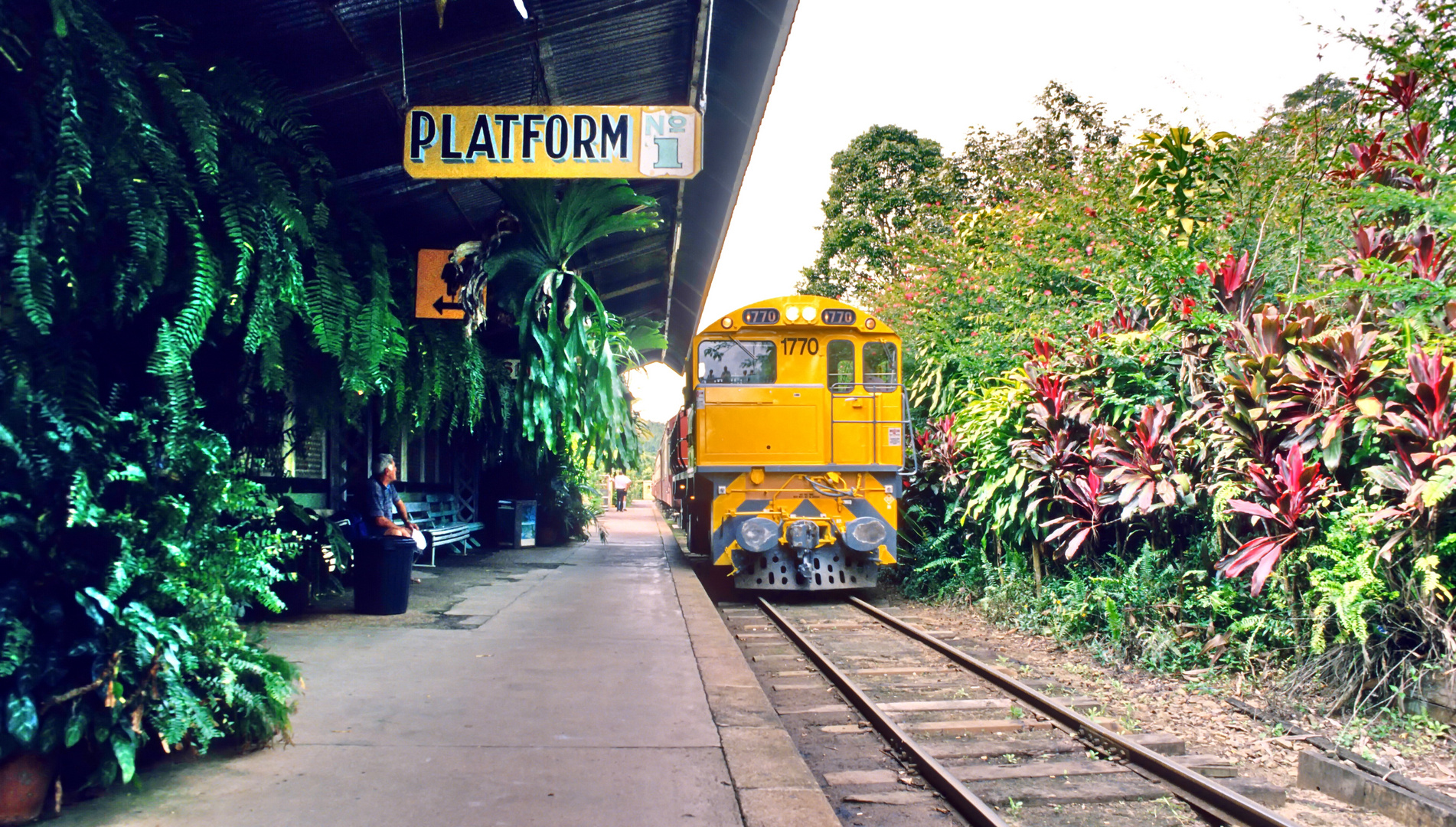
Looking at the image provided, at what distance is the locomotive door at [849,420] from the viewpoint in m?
10.0

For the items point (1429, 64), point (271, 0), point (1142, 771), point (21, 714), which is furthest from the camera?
point (1429, 64)

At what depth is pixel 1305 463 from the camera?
17.4 feet

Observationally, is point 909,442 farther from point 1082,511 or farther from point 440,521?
point 440,521

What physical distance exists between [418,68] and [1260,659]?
6.39 metres

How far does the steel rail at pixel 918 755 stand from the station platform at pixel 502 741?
0.60 m

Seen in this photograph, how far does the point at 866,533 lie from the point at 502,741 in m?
6.09

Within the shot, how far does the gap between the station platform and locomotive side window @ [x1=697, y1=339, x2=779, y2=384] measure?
11.1 feet

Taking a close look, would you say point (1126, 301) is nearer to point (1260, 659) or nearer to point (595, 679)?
point (1260, 659)

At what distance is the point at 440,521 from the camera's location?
13.9 metres

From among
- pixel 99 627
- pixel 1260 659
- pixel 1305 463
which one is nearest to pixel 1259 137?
pixel 1305 463

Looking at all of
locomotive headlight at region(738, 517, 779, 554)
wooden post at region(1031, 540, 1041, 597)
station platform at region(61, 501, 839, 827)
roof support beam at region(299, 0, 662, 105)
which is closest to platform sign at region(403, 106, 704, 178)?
roof support beam at region(299, 0, 662, 105)

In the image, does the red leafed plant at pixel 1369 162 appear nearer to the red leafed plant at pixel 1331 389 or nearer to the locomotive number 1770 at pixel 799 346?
the red leafed plant at pixel 1331 389

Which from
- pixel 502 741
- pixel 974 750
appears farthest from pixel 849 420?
pixel 502 741

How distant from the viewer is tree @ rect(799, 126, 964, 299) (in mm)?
21516
